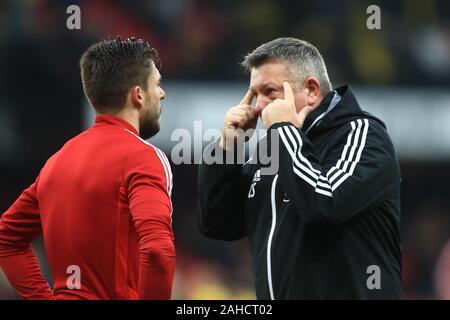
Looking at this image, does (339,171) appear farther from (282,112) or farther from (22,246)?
(22,246)

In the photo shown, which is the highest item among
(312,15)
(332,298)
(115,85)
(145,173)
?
(312,15)

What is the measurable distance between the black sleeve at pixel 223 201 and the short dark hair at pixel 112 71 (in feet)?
1.94

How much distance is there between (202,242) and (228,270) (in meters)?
0.55

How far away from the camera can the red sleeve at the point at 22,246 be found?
341 cm

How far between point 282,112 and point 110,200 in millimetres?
786

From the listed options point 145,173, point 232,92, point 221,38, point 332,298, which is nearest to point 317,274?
point 332,298

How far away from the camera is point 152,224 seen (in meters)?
3.01

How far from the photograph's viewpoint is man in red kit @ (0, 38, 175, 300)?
3.06 m

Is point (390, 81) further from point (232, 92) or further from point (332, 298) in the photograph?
point (332, 298)

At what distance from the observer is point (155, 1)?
11.3 meters

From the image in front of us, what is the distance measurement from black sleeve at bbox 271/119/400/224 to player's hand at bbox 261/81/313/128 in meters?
0.06
